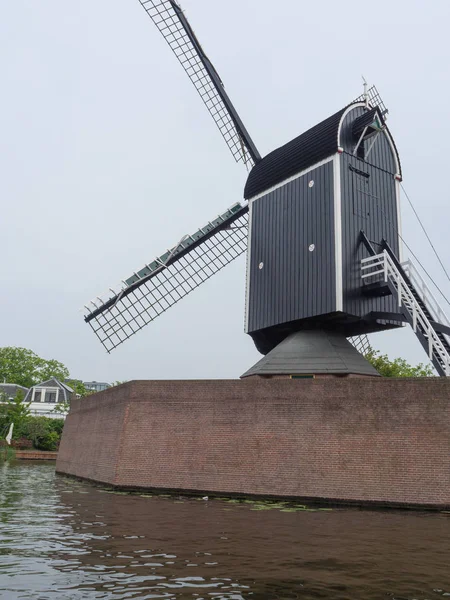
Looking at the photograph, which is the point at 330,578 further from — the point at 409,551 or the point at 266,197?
the point at 266,197

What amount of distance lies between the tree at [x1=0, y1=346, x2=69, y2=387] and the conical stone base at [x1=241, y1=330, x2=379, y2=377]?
47.6m

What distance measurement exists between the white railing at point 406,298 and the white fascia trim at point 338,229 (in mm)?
879

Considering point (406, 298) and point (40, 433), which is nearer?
point (406, 298)

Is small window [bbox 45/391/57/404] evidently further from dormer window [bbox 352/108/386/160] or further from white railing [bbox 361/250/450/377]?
dormer window [bbox 352/108/386/160]

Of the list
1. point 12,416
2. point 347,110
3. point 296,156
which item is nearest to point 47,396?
point 12,416

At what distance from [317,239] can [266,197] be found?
3.06 meters

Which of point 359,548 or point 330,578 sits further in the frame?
point 359,548

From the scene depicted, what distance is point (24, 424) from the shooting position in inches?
1560

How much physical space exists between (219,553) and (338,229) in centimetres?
1033

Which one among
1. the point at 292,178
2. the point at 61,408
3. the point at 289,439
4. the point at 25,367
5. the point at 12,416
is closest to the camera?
the point at 289,439

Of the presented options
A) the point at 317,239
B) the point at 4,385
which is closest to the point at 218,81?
the point at 317,239

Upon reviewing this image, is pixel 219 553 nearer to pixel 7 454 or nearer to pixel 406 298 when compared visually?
pixel 406 298

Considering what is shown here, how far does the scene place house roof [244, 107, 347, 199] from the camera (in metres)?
16.0

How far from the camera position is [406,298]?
1430cm
